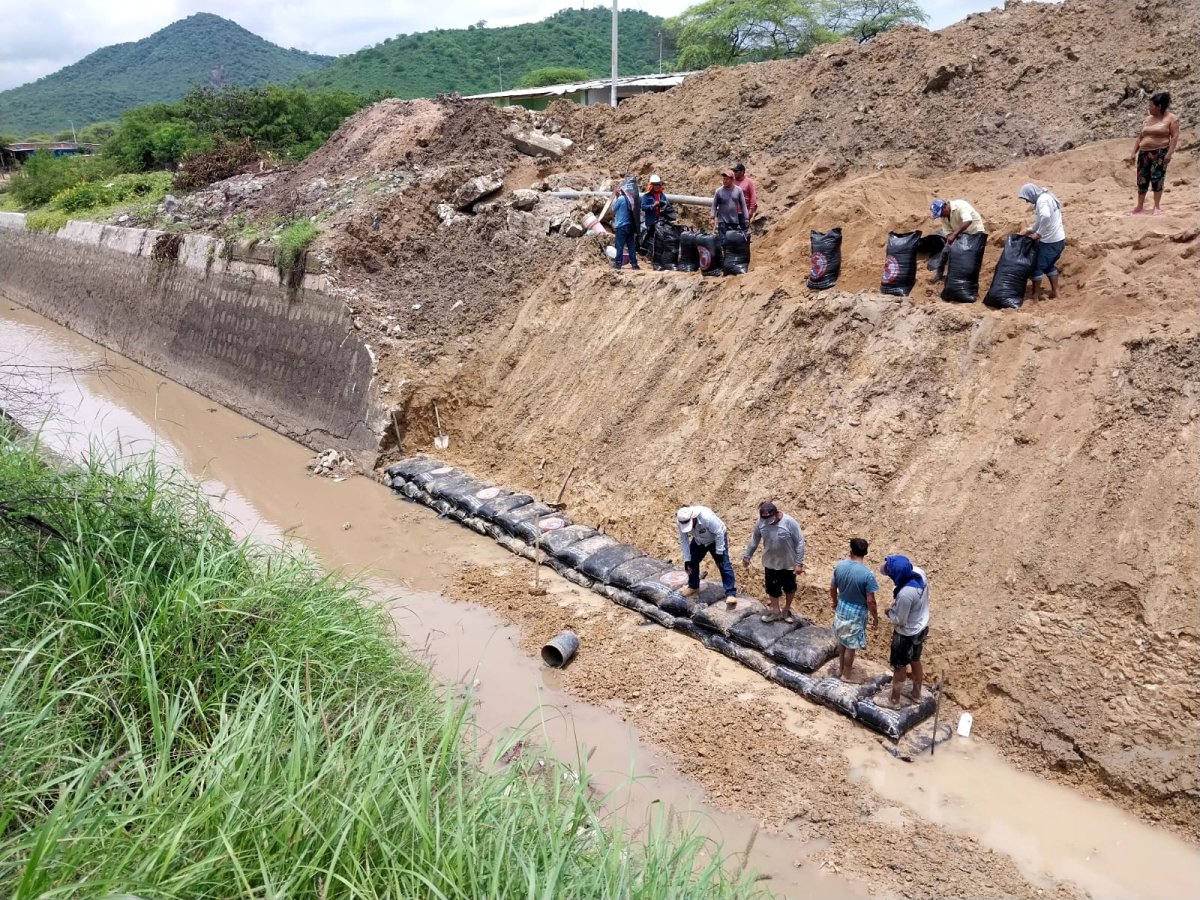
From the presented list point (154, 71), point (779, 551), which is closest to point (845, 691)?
point (779, 551)

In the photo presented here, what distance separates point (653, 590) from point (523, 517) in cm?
214

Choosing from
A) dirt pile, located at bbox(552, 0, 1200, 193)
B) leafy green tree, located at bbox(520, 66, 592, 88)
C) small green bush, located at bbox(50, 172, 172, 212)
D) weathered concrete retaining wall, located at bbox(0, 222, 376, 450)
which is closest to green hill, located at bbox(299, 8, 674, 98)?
leafy green tree, located at bbox(520, 66, 592, 88)

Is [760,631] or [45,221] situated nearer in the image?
[760,631]

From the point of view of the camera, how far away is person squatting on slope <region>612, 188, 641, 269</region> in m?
10.7

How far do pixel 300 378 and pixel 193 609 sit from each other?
9.19 m

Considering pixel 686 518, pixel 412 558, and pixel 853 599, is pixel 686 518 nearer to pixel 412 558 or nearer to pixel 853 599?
pixel 853 599

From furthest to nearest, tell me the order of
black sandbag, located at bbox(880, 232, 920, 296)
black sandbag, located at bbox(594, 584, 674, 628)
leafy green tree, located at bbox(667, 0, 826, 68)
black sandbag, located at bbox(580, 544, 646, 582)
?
1. leafy green tree, located at bbox(667, 0, 826, 68)
2. black sandbag, located at bbox(880, 232, 920, 296)
3. black sandbag, located at bbox(580, 544, 646, 582)
4. black sandbag, located at bbox(594, 584, 674, 628)

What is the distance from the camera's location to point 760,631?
6.34m

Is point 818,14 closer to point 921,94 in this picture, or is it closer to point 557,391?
point 921,94

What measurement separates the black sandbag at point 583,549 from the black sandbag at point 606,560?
0.06 metres

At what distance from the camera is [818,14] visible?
3603 centimetres

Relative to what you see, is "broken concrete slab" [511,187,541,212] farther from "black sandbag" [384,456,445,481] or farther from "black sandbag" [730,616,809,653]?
"black sandbag" [730,616,809,653]

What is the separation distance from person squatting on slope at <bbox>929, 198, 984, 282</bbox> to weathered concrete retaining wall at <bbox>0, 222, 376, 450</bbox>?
24.5ft

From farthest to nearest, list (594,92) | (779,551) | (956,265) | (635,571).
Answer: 1. (594,92)
2. (956,265)
3. (635,571)
4. (779,551)
